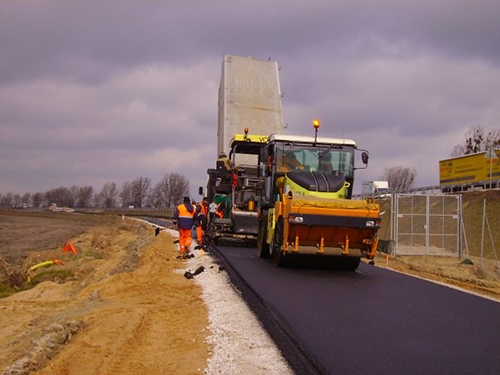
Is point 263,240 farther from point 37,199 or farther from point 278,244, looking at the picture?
point 37,199

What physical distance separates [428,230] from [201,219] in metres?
8.35

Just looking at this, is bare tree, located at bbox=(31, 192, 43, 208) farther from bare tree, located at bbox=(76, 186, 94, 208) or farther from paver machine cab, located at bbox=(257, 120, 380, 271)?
paver machine cab, located at bbox=(257, 120, 380, 271)

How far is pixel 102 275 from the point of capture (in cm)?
1191

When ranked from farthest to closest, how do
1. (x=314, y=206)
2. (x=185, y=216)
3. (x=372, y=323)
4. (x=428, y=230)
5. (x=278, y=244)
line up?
(x=428, y=230) → (x=185, y=216) → (x=278, y=244) → (x=314, y=206) → (x=372, y=323)

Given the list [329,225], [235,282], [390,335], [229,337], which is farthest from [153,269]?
[390,335]

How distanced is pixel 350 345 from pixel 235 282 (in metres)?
4.30

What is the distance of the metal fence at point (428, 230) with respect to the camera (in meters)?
19.1

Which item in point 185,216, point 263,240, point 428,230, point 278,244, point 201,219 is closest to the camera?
point 278,244

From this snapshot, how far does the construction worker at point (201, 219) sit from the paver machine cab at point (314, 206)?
3.21 meters

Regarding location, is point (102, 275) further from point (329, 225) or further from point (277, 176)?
point (329, 225)

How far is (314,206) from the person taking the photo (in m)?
10.1

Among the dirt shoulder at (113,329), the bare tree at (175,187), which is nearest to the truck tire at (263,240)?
the dirt shoulder at (113,329)

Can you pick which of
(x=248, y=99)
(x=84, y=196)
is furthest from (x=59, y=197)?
(x=248, y=99)

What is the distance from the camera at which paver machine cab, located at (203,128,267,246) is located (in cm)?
1576
